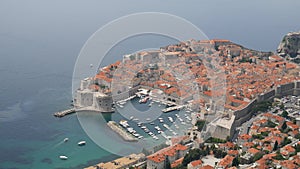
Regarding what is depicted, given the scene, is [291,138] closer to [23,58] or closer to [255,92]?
[255,92]

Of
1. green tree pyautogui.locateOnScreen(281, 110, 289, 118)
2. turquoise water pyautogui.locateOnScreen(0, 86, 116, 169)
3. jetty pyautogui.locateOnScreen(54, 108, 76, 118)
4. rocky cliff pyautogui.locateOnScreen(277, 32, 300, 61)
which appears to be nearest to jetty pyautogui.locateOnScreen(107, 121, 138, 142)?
turquoise water pyautogui.locateOnScreen(0, 86, 116, 169)

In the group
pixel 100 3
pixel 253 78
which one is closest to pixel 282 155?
pixel 253 78

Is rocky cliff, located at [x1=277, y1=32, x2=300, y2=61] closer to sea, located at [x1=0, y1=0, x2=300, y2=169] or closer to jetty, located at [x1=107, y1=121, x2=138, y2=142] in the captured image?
sea, located at [x1=0, y1=0, x2=300, y2=169]

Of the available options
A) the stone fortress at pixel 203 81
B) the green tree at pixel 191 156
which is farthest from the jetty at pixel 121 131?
the green tree at pixel 191 156

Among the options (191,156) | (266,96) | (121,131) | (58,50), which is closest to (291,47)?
(266,96)

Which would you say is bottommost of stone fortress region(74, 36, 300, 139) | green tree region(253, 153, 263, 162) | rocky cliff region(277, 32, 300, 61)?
green tree region(253, 153, 263, 162)

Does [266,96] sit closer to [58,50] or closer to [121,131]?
[121,131]
